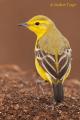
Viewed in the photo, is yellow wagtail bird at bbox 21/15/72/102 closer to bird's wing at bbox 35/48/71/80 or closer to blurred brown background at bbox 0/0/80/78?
bird's wing at bbox 35/48/71/80

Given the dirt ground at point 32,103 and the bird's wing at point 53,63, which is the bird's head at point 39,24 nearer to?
the bird's wing at point 53,63

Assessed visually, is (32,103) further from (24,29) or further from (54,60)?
(24,29)

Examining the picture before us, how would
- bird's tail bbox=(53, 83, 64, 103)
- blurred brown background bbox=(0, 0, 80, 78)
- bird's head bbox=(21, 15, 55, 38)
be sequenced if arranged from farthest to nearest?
blurred brown background bbox=(0, 0, 80, 78) → bird's head bbox=(21, 15, 55, 38) → bird's tail bbox=(53, 83, 64, 103)

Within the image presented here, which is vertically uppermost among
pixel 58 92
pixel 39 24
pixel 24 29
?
pixel 39 24

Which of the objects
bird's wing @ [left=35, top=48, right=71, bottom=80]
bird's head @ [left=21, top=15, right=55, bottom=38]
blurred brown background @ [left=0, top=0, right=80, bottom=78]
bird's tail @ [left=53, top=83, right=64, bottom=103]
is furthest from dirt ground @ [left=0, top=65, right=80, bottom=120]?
blurred brown background @ [left=0, top=0, right=80, bottom=78]

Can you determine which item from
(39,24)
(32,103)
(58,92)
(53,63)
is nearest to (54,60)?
(53,63)

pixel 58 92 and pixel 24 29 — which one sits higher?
pixel 58 92
